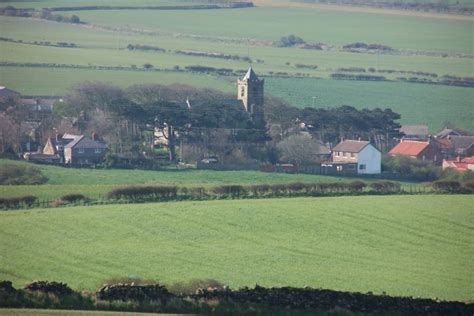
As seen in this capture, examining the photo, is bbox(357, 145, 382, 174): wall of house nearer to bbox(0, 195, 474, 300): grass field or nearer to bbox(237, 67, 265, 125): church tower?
bbox(237, 67, 265, 125): church tower

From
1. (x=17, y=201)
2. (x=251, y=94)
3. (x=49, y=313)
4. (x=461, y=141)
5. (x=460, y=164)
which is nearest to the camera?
(x=49, y=313)

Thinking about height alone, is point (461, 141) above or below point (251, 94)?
below

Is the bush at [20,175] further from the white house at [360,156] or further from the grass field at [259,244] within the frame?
the white house at [360,156]

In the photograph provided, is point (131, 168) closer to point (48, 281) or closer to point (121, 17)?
point (48, 281)

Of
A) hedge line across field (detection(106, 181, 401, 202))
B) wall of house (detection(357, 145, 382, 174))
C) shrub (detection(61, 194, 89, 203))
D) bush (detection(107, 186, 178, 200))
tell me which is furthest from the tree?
shrub (detection(61, 194, 89, 203))

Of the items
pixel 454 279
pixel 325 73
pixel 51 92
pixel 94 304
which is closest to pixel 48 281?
pixel 94 304

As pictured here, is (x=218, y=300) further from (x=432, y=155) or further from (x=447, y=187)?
(x=432, y=155)

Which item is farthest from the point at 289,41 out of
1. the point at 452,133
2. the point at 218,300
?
the point at 218,300
